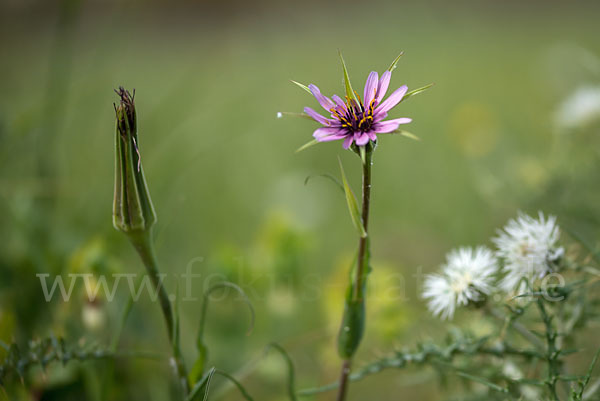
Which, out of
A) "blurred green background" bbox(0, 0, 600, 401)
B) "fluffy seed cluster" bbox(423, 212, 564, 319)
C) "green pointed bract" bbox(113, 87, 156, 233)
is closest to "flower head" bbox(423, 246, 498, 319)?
"fluffy seed cluster" bbox(423, 212, 564, 319)

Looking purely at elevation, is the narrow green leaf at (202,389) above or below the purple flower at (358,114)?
below

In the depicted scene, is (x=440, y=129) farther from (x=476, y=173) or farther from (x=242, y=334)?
(x=242, y=334)

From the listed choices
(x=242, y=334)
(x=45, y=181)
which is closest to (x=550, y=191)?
(x=242, y=334)

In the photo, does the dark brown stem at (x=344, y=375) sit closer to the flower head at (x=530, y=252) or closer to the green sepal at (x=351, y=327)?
the green sepal at (x=351, y=327)

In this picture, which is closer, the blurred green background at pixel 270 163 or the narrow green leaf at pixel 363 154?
the narrow green leaf at pixel 363 154

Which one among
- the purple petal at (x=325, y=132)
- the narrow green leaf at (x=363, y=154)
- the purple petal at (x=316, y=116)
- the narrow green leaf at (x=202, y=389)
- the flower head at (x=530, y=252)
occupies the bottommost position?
the narrow green leaf at (x=202, y=389)

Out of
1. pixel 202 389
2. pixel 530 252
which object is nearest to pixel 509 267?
pixel 530 252

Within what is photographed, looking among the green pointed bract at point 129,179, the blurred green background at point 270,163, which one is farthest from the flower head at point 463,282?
the green pointed bract at point 129,179
